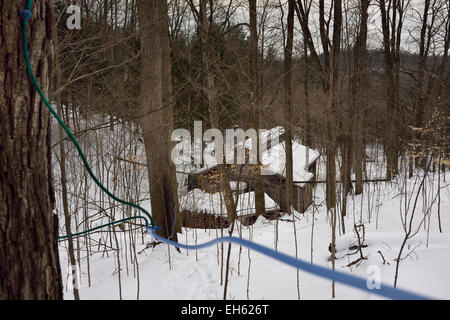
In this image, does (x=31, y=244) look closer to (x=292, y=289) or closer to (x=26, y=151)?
(x=26, y=151)

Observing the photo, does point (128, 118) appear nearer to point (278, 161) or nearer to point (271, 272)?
point (271, 272)

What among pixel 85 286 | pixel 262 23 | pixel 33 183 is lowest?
pixel 85 286

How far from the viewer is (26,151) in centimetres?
122

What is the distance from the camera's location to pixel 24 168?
1210 mm

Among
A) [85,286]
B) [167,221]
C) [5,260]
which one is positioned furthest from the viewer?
[167,221]

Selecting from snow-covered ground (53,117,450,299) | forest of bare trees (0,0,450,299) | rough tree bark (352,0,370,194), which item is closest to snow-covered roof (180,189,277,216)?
forest of bare trees (0,0,450,299)

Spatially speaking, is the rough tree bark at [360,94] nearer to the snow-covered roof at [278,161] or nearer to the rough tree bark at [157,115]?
the snow-covered roof at [278,161]

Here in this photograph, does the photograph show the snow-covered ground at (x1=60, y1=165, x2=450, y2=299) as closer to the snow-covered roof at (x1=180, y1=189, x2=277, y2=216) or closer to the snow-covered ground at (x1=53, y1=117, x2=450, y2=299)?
the snow-covered ground at (x1=53, y1=117, x2=450, y2=299)

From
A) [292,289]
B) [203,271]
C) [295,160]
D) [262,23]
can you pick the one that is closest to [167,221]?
[203,271]

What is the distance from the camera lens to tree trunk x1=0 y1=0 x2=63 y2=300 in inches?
45.5

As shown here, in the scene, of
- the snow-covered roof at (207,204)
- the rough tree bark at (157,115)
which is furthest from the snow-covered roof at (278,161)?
the rough tree bark at (157,115)

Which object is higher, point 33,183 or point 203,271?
point 33,183
